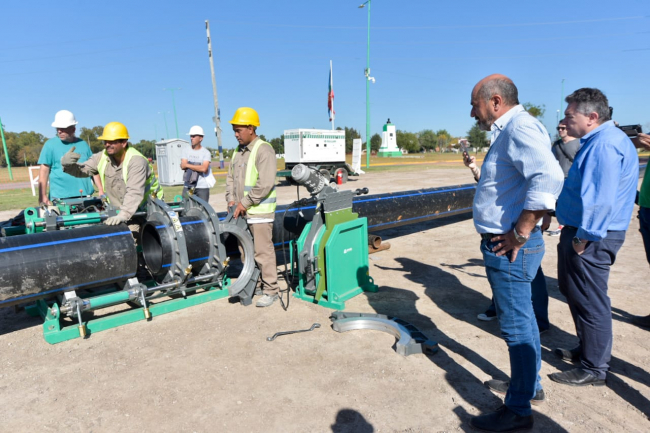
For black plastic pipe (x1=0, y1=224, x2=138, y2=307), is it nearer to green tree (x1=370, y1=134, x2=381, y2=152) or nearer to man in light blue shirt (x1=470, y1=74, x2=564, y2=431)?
man in light blue shirt (x1=470, y1=74, x2=564, y2=431)

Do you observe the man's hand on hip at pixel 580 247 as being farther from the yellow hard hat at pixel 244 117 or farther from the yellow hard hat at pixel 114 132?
the yellow hard hat at pixel 114 132

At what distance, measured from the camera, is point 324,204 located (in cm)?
422

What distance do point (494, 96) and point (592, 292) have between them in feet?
4.93

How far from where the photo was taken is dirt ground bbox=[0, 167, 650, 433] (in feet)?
8.25

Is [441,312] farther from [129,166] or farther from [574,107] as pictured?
[129,166]

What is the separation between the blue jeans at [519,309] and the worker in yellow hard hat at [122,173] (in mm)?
3346

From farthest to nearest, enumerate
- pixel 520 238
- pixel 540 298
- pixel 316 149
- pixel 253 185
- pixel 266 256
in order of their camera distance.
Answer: pixel 316 149 < pixel 266 256 < pixel 253 185 < pixel 540 298 < pixel 520 238

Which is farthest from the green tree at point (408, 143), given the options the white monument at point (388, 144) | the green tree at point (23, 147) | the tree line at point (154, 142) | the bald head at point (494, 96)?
the bald head at point (494, 96)

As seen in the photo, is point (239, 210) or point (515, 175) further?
point (239, 210)

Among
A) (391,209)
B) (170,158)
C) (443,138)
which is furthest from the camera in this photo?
(443,138)

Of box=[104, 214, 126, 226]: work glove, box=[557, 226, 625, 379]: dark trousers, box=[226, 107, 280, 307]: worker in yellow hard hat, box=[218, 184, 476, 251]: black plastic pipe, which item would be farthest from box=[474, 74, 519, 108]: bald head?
box=[104, 214, 126, 226]: work glove

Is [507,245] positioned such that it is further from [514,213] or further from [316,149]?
[316,149]

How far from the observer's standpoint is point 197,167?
648cm

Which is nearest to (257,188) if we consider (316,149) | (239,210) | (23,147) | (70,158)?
(239,210)
